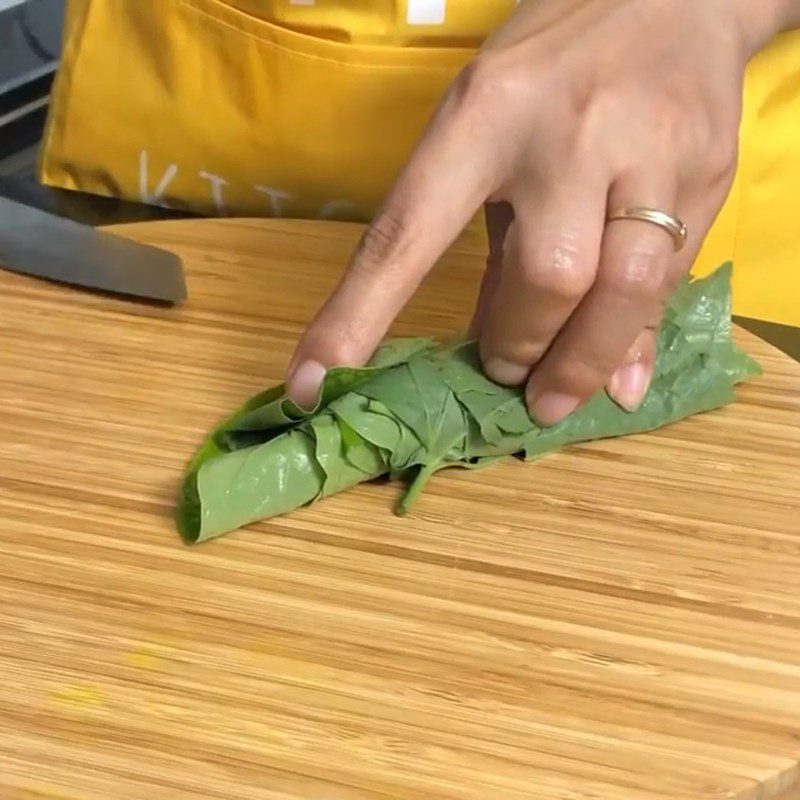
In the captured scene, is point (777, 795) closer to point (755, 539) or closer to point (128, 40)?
point (755, 539)

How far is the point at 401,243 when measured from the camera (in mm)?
760

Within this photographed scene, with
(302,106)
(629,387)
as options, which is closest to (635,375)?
(629,387)

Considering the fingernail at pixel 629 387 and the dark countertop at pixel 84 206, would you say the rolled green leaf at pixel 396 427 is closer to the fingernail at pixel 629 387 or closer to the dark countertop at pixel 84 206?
the fingernail at pixel 629 387

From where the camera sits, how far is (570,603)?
0.71 meters

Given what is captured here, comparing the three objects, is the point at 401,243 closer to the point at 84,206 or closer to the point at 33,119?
the point at 84,206

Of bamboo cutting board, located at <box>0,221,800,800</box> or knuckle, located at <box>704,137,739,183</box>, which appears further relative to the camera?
knuckle, located at <box>704,137,739,183</box>

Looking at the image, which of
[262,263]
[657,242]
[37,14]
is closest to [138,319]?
[262,263]

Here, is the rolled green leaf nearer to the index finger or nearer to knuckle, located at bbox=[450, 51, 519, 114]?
the index finger

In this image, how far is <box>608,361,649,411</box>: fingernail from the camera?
2.73 feet

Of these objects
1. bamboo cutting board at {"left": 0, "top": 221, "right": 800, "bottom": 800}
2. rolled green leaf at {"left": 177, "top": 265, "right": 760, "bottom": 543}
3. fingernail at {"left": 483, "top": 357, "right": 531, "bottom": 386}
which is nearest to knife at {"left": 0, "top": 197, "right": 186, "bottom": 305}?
bamboo cutting board at {"left": 0, "top": 221, "right": 800, "bottom": 800}

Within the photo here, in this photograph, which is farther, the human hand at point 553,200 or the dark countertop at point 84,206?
the dark countertop at point 84,206

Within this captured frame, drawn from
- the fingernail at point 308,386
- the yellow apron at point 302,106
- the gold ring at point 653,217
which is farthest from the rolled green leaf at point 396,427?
the yellow apron at point 302,106

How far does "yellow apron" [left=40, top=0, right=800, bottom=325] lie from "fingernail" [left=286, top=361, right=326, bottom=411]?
353 millimetres

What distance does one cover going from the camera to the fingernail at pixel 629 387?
0.83 meters
